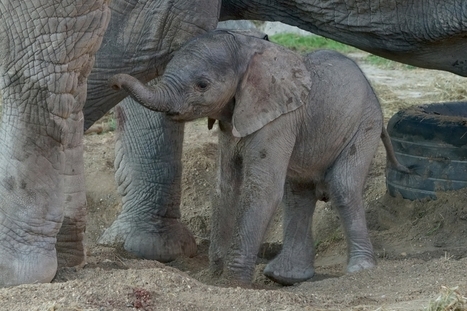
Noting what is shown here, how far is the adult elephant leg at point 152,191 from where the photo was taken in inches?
194

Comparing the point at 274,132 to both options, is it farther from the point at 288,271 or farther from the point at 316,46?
the point at 316,46

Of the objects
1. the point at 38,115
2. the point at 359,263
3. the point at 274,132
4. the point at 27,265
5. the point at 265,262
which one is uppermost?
the point at 38,115

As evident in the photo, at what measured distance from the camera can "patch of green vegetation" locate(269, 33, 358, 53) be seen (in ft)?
30.5

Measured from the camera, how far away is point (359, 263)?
4.32 metres

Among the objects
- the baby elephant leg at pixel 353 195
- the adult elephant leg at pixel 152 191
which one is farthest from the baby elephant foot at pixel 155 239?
the baby elephant leg at pixel 353 195

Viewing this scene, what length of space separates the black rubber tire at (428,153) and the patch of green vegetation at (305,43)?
4006mm

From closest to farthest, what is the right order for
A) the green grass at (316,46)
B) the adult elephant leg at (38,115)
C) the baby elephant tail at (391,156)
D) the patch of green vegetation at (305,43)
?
1. the adult elephant leg at (38,115)
2. the baby elephant tail at (391,156)
3. the green grass at (316,46)
4. the patch of green vegetation at (305,43)

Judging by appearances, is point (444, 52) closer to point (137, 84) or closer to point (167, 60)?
point (167, 60)

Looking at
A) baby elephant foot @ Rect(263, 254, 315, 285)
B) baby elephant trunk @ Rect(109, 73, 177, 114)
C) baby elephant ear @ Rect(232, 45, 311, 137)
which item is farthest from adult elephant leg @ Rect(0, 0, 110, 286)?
baby elephant foot @ Rect(263, 254, 315, 285)

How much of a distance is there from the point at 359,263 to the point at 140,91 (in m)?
1.10

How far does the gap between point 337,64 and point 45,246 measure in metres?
1.41

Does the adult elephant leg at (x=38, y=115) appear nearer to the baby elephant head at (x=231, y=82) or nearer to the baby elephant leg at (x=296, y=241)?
the baby elephant head at (x=231, y=82)

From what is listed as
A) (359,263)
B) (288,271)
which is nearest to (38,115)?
(288,271)

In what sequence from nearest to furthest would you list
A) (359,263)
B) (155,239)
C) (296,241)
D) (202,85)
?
(202,85), (359,263), (296,241), (155,239)
